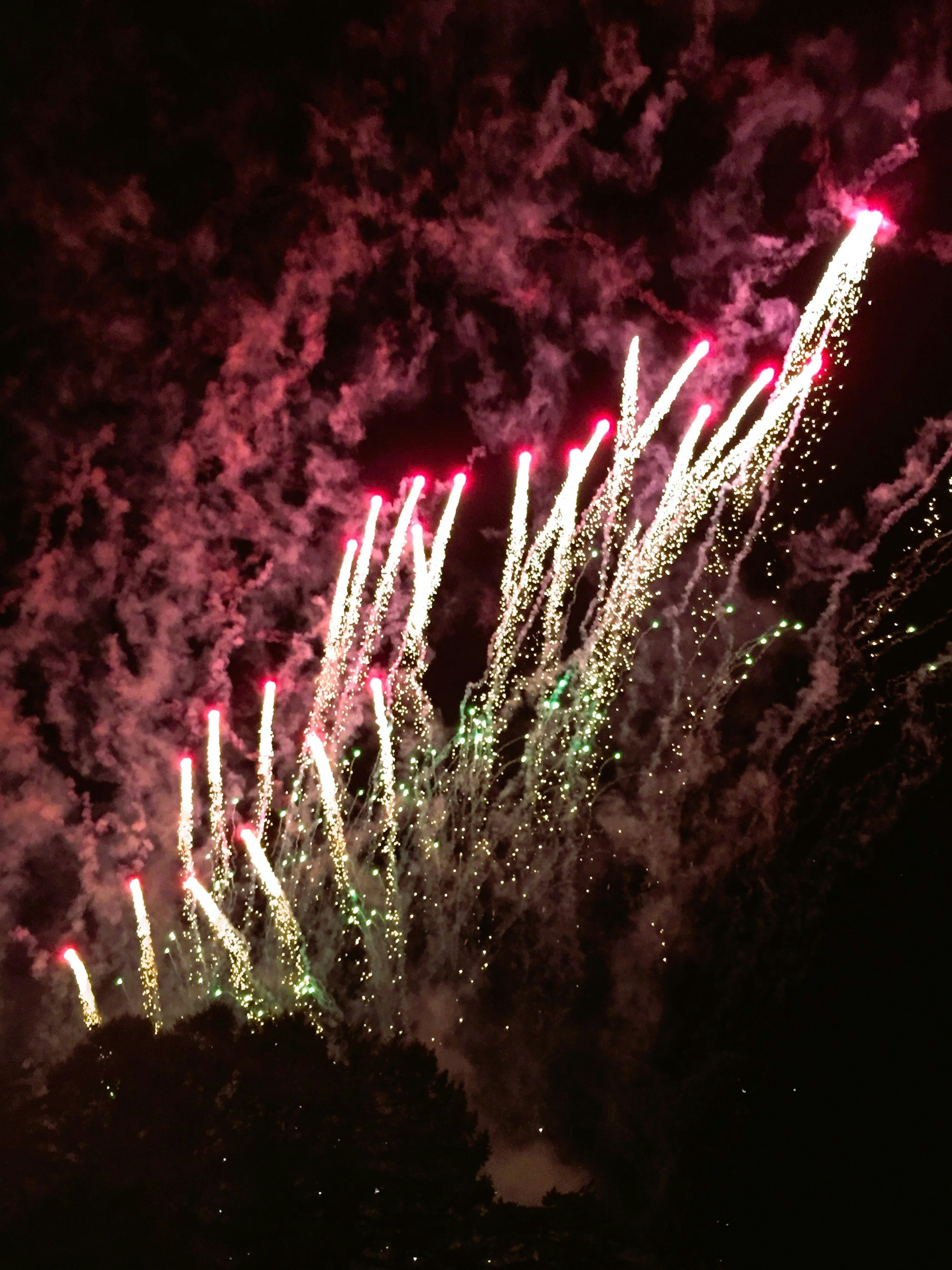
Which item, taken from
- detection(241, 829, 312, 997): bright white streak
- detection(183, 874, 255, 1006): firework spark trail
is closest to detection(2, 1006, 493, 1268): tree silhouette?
detection(241, 829, 312, 997): bright white streak

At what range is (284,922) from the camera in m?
17.1

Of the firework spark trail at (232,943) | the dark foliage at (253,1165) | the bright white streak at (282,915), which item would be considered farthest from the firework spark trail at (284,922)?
the dark foliage at (253,1165)

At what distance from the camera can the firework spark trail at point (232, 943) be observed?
17.3 m

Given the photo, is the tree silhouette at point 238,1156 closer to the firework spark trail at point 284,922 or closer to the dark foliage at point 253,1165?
the dark foliage at point 253,1165

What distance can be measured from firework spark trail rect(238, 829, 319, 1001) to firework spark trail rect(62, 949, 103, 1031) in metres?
4.58

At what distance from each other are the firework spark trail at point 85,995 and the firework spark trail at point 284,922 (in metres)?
4.58

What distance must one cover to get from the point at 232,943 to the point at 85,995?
16.3 ft

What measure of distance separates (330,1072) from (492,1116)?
12.9m

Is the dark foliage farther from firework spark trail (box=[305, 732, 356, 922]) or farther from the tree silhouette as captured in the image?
firework spark trail (box=[305, 732, 356, 922])

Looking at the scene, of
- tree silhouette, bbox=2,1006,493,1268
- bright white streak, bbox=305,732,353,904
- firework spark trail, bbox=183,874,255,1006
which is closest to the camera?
tree silhouette, bbox=2,1006,493,1268

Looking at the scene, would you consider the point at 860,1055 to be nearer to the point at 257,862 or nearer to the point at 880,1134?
the point at 880,1134

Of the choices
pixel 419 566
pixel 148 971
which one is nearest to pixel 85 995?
pixel 148 971

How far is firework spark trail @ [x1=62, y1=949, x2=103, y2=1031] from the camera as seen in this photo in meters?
19.4

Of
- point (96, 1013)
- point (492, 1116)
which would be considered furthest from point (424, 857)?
point (492, 1116)
